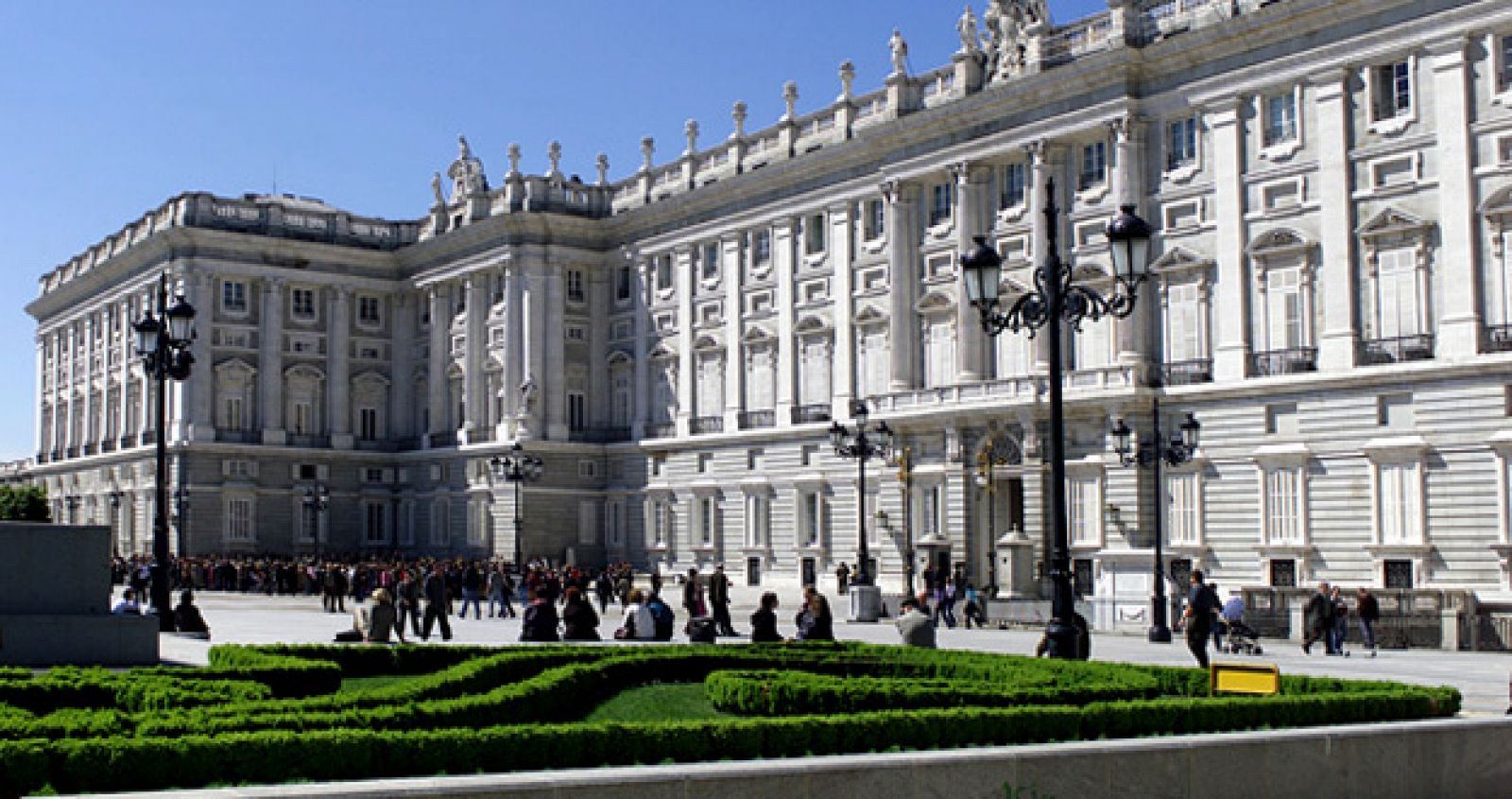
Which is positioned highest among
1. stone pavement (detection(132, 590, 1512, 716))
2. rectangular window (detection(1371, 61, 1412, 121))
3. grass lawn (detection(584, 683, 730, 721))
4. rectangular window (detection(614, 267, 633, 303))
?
rectangular window (detection(1371, 61, 1412, 121))

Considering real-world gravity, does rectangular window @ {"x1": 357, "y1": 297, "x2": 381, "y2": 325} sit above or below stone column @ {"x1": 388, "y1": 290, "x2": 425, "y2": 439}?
above

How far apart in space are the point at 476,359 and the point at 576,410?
5.86m

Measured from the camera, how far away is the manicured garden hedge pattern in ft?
35.9

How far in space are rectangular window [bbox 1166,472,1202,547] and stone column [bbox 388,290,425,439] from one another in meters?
44.6

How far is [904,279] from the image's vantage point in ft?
184

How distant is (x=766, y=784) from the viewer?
10.7m

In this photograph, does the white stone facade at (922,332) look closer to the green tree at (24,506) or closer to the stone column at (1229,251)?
the stone column at (1229,251)

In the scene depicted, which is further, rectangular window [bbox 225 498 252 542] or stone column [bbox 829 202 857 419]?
rectangular window [bbox 225 498 252 542]

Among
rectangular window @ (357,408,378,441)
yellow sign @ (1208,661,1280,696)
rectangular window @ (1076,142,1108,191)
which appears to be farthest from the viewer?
rectangular window @ (357,408,378,441)

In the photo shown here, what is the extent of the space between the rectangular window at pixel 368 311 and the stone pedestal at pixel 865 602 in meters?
45.9

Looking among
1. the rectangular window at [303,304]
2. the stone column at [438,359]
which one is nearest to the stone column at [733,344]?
the stone column at [438,359]

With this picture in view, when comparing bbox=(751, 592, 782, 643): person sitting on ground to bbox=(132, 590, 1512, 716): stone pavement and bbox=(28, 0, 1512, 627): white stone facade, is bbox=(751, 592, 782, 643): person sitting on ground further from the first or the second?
bbox=(28, 0, 1512, 627): white stone facade

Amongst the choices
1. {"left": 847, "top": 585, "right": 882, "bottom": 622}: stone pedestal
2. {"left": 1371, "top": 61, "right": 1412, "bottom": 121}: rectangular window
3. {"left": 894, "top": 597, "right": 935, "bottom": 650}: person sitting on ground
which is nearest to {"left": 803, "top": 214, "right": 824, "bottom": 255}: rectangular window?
{"left": 847, "top": 585, "right": 882, "bottom": 622}: stone pedestal

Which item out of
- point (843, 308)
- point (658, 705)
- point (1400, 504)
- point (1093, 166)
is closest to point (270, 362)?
point (843, 308)
